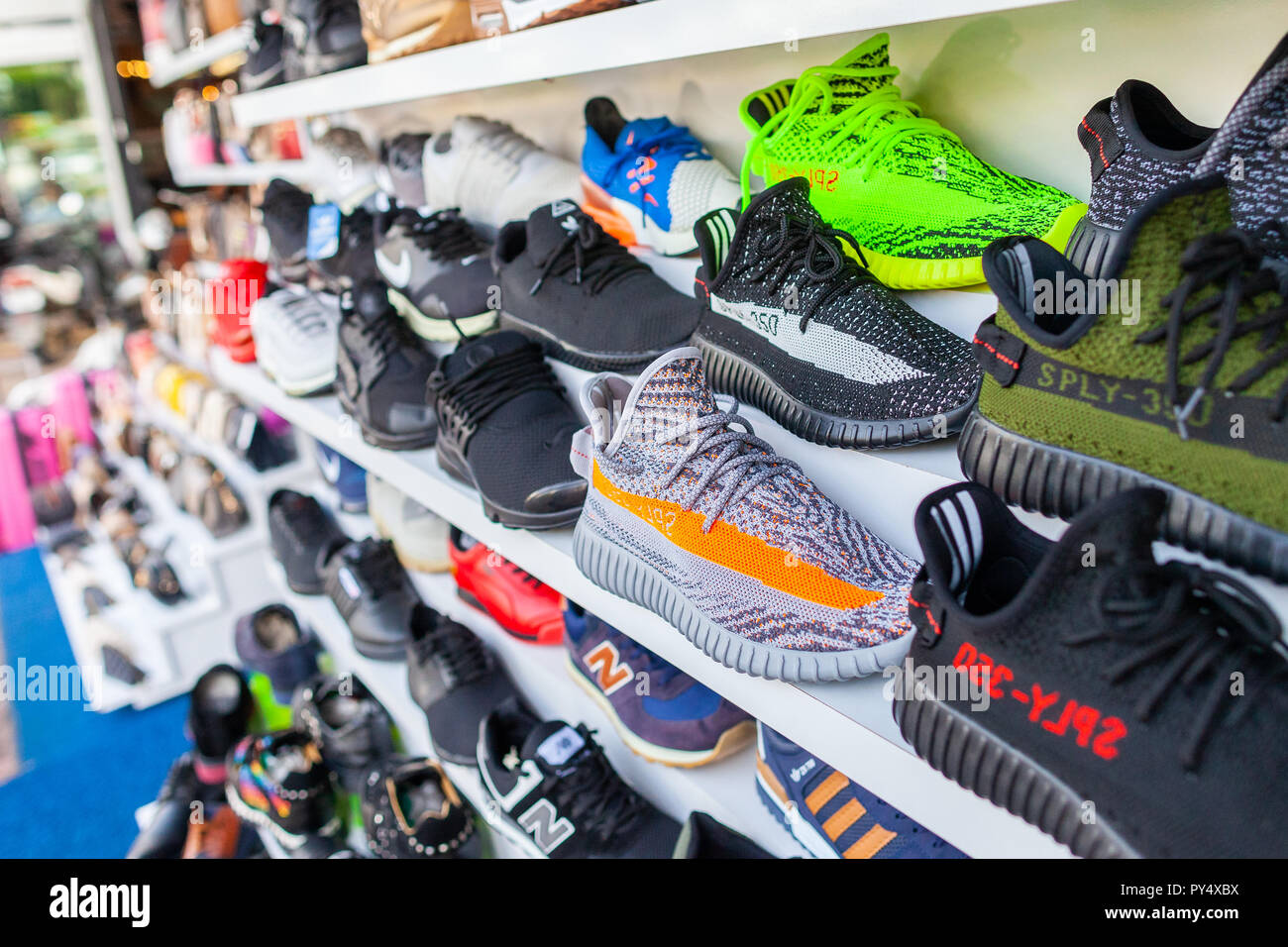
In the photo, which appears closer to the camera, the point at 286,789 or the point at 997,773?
the point at 997,773

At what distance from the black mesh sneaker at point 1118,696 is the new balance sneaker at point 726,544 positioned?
0.09 m

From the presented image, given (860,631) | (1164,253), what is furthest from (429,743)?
(1164,253)

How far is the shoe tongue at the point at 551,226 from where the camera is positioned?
903 mm

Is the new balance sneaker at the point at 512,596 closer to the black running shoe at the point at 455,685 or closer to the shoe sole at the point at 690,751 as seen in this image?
the black running shoe at the point at 455,685

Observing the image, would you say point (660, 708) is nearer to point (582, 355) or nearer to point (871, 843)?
point (871, 843)

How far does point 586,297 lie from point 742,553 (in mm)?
404

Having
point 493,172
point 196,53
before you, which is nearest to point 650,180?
point 493,172

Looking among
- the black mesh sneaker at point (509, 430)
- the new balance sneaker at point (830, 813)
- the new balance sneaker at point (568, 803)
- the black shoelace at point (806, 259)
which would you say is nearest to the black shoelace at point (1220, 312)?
the black shoelace at point (806, 259)

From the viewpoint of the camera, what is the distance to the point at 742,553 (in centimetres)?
60

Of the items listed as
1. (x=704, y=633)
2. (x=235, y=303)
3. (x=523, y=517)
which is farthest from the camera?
(x=235, y=303)
